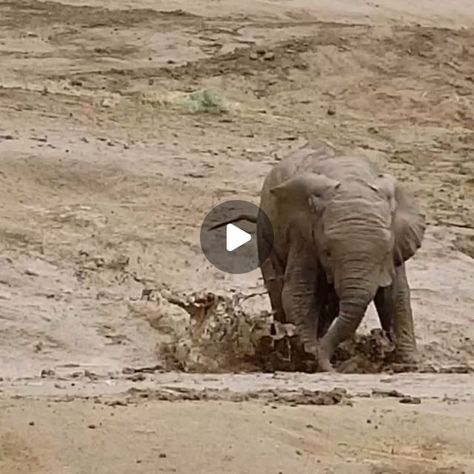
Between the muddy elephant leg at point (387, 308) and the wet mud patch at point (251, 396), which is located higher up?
the wet mud patch at point (251, 396)

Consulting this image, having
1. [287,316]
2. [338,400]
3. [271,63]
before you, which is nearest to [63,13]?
[271,63]

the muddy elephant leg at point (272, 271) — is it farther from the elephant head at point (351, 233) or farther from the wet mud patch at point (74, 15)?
the wet mud patch at point (74, 15)

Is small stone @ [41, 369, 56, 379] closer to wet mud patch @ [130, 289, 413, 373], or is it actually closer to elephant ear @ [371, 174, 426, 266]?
wet mud patch @ [130, 289, 413, 373]

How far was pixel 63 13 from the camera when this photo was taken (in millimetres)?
24297

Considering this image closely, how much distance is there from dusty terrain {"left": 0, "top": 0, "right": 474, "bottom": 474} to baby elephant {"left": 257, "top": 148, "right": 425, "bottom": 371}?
17.8 inches

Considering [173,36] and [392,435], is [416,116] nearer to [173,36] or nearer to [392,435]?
[173,36]

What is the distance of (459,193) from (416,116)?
360 centimetres

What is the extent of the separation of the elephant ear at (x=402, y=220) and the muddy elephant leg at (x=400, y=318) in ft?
0.73

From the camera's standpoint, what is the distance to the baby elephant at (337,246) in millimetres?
10195

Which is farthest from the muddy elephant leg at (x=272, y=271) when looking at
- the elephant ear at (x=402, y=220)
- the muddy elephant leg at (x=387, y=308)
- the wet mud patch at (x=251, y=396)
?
the wet mud patch at (x=251, y=396)

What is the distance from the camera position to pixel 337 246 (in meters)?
10.2

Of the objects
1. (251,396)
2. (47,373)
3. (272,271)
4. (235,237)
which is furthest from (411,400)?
(235,237)

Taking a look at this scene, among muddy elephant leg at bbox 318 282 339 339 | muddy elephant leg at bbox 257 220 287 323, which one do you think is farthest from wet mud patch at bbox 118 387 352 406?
muddy elephant leg at bbox 257 220 287 323

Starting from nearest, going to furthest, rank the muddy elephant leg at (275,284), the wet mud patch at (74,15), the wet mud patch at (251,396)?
the wet mud patch at (251,396) → the muddy elephant leg at (275,284) → the wet mud patch at (74,15)
